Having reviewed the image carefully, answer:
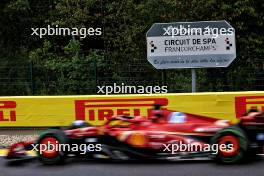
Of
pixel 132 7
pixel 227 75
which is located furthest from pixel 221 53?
pixel 132 7

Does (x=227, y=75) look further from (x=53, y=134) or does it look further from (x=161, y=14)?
(x=53, y=134)

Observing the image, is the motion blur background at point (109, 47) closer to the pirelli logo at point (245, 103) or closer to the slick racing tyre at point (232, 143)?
the pirelli logo at point (245, 103)

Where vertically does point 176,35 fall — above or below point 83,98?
above

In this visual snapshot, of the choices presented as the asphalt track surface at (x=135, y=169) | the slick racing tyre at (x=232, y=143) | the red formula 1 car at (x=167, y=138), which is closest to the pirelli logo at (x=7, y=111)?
the asphalt track surface at (x=135, y=169)

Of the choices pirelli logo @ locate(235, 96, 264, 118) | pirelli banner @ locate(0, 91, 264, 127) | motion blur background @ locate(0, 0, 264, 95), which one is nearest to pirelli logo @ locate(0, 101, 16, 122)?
pirelli banner @ locate(0, 91, 264, 127)

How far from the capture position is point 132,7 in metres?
19.3

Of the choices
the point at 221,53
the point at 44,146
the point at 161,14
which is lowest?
the point at 44,146

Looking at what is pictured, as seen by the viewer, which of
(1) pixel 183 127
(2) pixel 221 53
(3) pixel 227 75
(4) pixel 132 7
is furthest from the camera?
(4) pixel 132 7

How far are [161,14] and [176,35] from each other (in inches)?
178

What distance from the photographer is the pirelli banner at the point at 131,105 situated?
31.7 ft

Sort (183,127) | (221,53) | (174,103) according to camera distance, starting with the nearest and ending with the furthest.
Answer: (183,127) → (174,103) → (221,53)

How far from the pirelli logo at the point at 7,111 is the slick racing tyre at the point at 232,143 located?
15.7 ft

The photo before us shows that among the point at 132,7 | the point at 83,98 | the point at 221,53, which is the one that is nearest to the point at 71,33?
the point at 132,7

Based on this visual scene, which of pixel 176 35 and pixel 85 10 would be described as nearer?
pixel 176 35
